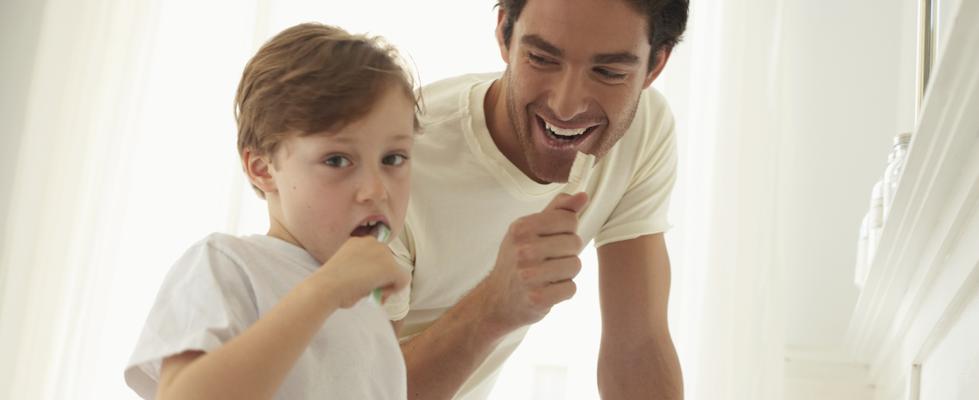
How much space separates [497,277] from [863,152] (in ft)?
5.66

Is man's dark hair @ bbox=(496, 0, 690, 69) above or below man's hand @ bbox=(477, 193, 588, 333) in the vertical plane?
above

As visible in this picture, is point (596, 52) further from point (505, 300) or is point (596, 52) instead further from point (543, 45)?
point (505, 300)

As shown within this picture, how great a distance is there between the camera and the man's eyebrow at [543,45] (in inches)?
55.4

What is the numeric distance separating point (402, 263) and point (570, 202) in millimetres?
321

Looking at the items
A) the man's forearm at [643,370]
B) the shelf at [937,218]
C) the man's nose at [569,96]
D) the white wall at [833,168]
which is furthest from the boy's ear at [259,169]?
the white wall at [833,168]

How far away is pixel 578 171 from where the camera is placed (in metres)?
1.37

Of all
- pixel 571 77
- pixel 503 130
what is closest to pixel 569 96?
pixel 571 77

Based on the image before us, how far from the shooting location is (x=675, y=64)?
286cm

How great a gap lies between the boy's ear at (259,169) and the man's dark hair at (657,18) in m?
0.49

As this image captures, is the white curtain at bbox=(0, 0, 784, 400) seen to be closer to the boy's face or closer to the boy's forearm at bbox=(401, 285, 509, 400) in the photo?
the boy's forearm at bbox=(401, 285, 509, 400)

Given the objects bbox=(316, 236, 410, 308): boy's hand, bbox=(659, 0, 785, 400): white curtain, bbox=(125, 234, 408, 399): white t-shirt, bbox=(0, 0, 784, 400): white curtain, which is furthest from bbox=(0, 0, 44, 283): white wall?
bbox=(316, 236, 410, 308): boy's hand

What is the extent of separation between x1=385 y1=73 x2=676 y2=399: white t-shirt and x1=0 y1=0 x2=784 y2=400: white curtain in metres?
1.13

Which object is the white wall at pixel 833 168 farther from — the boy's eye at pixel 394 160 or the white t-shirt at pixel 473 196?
the boy's eye at pixel 394 160

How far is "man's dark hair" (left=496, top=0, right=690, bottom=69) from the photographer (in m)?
1.45
